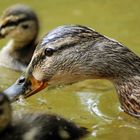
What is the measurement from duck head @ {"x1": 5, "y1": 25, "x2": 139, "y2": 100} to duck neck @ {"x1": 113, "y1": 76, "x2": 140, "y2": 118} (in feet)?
0.12

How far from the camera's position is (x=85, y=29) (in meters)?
5.08

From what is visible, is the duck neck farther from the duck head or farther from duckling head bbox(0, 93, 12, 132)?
duckling head bbox(0, 93, 12, 132)

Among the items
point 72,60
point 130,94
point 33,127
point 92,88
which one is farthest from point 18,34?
point 33,127

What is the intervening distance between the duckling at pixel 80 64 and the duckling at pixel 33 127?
0.61 m

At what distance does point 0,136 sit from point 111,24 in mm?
2970

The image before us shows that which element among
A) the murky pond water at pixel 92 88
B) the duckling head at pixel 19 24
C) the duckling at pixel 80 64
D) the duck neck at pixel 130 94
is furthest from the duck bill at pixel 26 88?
the duckling head at pixel 19 24

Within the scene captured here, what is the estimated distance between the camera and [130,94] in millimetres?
5082

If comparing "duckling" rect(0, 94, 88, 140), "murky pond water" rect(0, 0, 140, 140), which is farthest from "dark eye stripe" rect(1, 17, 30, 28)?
"duckling" rect(0, 94, 88, 140)

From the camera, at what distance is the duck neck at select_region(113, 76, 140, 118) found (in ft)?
16.5

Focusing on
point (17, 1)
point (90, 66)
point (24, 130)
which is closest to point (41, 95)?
point (90, 66)

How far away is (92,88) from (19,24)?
945mm

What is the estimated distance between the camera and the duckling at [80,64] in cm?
503

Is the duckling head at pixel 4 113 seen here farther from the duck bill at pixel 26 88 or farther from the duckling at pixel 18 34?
the duckling at pixel 18 34

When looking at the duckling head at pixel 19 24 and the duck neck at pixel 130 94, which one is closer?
the duck neck at pixel 130 94
